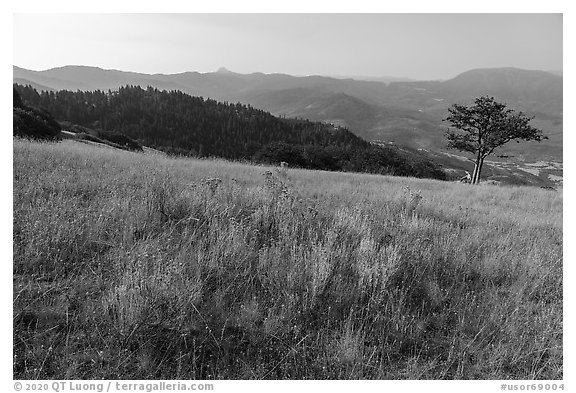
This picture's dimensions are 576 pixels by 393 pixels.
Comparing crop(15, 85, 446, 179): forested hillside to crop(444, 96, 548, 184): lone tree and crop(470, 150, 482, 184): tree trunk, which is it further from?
crop(470, 150, 482, 184): tree trunk

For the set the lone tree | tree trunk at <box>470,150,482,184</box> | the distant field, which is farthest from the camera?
the lone tree

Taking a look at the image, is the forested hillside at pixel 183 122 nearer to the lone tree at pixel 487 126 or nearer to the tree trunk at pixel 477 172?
the lone tree at pixel 487 126

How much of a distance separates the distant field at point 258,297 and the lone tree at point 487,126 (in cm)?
2772

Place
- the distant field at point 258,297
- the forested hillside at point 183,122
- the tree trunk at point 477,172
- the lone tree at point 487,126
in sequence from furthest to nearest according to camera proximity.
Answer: the forested hillside at point 183,122 < the lone tree at point 487,126 < the tree trunk at point 477,172 < the distant field at point 258,297

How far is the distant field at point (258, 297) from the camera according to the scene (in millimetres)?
2920

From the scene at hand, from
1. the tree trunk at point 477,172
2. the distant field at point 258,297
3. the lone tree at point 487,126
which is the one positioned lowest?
the tree trunk at point 477,172

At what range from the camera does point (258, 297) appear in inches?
141

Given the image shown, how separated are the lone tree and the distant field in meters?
27.7

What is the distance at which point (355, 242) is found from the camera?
16.0 feet

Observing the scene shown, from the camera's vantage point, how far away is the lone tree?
2942cm

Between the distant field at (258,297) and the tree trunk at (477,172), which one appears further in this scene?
the tree trunk at (477,172)

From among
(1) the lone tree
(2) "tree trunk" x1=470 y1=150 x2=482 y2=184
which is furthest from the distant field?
(1) the lone tree

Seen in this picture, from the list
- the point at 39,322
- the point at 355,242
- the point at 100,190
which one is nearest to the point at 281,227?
the point at 355,242

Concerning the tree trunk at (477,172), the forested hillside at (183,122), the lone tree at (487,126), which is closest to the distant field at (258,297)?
the tree trunk at (477,172)
